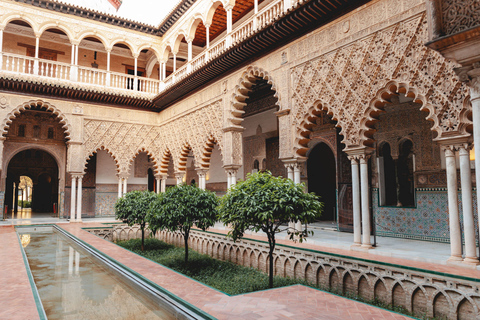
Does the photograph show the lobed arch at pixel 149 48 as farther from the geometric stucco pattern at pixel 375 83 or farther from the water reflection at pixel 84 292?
the water reflection at pixel 84 292

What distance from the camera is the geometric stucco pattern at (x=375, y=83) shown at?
498cm

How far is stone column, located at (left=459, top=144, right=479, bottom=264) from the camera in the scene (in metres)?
4.61

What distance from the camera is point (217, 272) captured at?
22.0ft

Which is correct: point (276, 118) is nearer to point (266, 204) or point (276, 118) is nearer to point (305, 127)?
point (305, 127)

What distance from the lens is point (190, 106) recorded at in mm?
11867

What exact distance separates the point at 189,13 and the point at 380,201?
8859 millimetres

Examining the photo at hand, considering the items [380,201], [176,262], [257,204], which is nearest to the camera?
[257,204]

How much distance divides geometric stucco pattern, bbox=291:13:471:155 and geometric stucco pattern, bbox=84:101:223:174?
12.0 ft

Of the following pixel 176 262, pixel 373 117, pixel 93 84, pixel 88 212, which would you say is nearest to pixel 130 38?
pixel 93 84

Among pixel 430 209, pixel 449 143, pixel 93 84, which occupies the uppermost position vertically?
pixel 93 84

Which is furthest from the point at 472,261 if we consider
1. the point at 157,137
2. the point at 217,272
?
the point at 157,137

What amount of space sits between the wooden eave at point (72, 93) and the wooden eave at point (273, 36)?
9.67ft

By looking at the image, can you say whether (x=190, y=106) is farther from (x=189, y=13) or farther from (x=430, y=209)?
(x=430, y=209)

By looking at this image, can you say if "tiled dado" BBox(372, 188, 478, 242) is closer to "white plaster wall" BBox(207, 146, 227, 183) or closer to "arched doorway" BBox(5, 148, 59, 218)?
"white plaster wall" BBox(207, 146, 227, 183)
